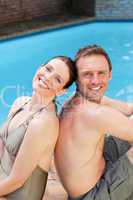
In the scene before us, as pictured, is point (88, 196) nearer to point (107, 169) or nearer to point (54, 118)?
point (107, 169)

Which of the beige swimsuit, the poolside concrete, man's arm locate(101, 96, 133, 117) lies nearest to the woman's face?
the beige swimsuit

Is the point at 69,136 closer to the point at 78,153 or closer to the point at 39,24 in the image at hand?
the point at 78,153

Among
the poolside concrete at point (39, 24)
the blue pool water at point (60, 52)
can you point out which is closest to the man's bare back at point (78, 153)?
the blue pool water at point (60, 52)

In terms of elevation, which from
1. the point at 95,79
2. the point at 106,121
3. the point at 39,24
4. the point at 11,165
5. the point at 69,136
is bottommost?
the point at 39,24

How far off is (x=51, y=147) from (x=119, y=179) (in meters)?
0.41

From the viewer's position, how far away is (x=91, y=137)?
6.66ft

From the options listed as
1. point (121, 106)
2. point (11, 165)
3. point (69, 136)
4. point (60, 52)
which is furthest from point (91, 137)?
point (60, 52)

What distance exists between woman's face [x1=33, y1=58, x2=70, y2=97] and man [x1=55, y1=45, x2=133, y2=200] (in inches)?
2.9

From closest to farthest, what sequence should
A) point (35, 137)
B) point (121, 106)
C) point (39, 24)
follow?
point (35, 137) → point (121, 106) → point (39, 24)

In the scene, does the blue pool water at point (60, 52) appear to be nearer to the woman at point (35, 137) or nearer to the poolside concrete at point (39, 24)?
the poolside concrete at point (39, 24)

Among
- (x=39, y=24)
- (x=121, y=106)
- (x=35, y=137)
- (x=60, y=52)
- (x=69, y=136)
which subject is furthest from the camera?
(x=39, y=24)

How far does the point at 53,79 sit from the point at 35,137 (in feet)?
0.91

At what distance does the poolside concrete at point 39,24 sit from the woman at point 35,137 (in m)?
6.65

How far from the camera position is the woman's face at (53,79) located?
6.57ft
